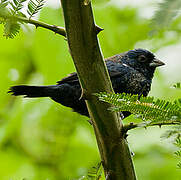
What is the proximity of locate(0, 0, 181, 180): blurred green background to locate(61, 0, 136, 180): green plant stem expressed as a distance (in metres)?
1.76

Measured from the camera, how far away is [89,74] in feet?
4.37

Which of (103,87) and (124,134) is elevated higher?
(103,87)

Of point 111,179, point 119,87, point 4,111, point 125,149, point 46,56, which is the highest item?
point 46,56

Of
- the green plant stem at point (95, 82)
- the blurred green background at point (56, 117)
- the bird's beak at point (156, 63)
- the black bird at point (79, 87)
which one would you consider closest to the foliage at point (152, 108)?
the green plant stem at point (95, 82)

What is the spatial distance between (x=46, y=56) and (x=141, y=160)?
145cm

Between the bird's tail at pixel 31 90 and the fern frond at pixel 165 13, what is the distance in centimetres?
233

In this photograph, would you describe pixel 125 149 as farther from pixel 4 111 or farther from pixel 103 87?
pixel 4 111

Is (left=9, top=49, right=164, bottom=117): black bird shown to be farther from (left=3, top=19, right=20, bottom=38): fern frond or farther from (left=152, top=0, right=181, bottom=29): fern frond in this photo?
(left=152, top=0, right=181, bottom=29): fern frond

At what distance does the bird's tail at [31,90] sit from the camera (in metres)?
2.97

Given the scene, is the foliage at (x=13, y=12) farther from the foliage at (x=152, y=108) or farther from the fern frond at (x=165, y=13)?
the fern frond at (x=165, y=13)

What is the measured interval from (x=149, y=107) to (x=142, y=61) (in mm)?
2673

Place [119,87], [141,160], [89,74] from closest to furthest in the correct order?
[89,74]
[119,87]
[141,160]

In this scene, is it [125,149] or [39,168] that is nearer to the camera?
[125,149]

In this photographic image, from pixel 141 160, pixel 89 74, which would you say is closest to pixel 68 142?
pixel 141 160
